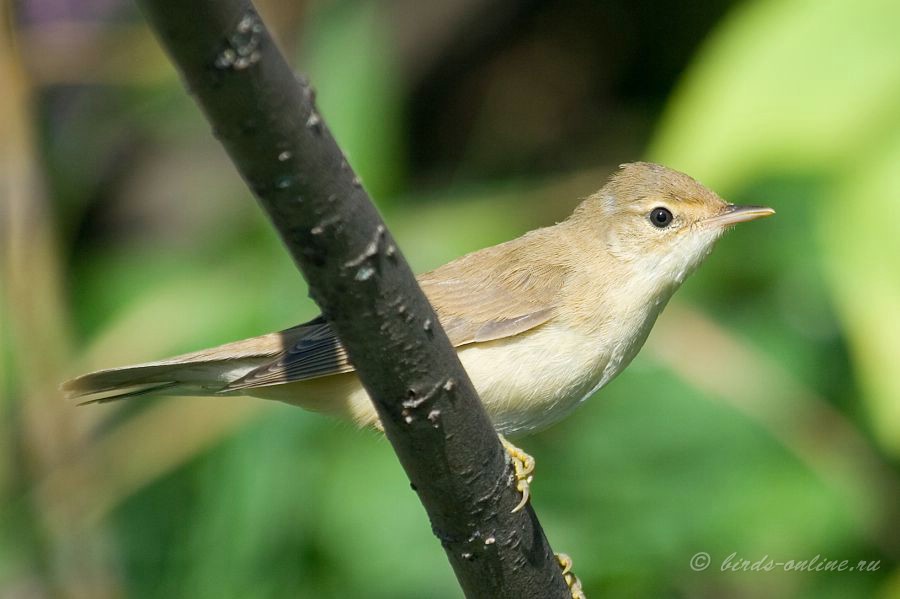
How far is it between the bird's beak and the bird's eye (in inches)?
4.5

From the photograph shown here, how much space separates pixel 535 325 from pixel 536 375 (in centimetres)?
17

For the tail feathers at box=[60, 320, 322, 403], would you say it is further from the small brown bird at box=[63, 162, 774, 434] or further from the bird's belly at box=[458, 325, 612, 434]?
the bird's belly at box=[458, 325, 612, 434]

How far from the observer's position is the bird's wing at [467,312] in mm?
2689

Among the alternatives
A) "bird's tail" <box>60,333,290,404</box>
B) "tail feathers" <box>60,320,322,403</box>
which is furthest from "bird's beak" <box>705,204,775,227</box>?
"bird's tail" <box>60,333,290,404</box>

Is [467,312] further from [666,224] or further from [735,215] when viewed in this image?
[735,215]

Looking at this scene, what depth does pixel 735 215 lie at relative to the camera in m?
2.93

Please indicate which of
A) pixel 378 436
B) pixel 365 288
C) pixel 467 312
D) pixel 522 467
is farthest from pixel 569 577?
pixel 365 288

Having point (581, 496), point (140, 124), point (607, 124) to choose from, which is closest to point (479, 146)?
point (607, 124)

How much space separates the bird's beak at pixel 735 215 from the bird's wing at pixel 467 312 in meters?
0.45

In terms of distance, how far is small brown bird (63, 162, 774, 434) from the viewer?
2699mm

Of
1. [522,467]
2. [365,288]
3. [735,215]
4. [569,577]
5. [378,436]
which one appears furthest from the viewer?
[378,436]

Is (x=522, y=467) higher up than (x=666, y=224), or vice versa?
(x=666, y=224)

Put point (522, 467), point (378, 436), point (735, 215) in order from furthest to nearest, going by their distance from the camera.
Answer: point (378, 436) → point (735, 215) → point (522, 467)

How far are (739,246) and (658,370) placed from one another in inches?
21.6
